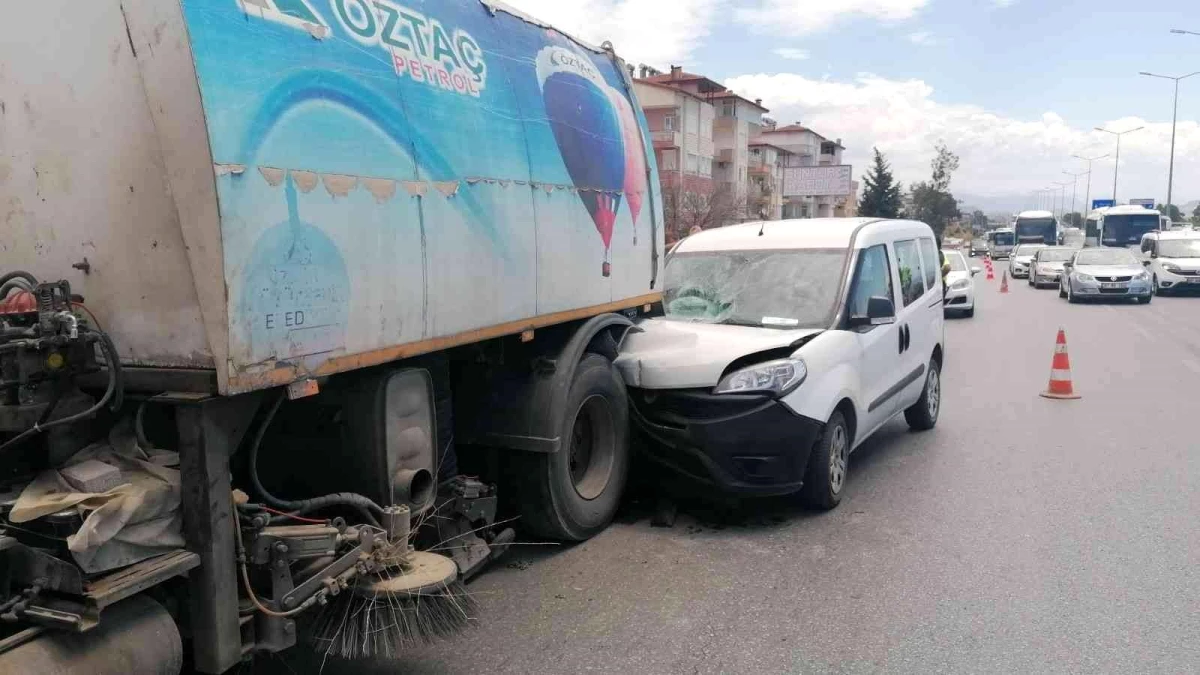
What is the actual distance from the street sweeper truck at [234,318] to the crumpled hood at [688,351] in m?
1.64

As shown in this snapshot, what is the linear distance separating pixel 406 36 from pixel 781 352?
3.14 meters

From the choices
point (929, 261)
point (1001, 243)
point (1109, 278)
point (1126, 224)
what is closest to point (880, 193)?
point (1001, 243)

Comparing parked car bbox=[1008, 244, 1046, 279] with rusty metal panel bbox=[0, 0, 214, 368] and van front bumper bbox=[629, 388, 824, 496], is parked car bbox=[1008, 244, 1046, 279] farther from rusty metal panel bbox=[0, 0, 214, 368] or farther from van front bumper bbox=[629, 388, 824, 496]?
rusty metal panel bbox=[0, 0, 214, 368]

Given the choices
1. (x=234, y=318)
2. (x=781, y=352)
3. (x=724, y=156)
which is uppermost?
(x=724, y=156)

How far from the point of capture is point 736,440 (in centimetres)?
560

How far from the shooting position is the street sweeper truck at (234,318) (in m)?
2.86

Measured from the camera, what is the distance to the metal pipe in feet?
8.41

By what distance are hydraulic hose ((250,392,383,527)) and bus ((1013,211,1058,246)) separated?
55105 millimetres

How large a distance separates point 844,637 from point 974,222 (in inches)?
6289

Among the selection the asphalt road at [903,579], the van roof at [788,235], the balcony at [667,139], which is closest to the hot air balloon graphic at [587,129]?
the van roof at [788,235]

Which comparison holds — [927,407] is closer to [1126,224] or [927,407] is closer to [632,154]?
[632,154]

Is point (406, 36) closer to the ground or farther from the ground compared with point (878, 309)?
farther from the ground

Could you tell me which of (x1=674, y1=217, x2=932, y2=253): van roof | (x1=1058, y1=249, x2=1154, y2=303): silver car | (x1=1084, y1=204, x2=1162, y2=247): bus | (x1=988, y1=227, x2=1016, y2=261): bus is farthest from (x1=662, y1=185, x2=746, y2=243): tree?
(x1=988, y1=227, x2=1016, y2=261): bus

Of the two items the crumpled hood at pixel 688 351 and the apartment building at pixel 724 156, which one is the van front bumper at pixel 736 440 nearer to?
the crumpled hood at pixel 688 351
